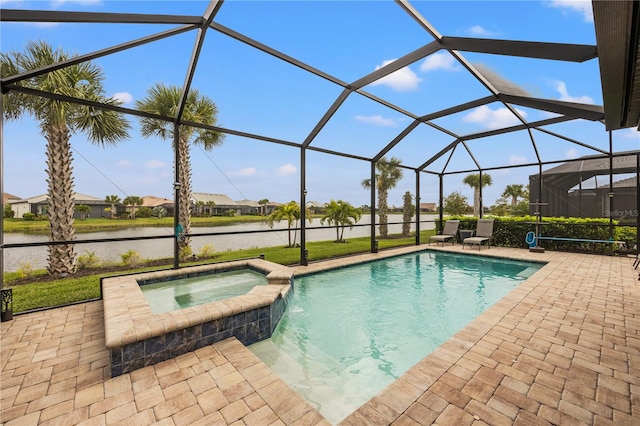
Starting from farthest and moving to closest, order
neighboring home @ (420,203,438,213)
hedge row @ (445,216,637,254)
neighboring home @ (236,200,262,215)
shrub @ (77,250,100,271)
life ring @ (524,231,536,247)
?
1. neighboring home @ (420,203,438,213)
2. neighboring home @ (236,200,262,215)
3. life ring @ (524,231,536,247)
4. hedge row @ (445,216,637,254)
5. shrub @ (77,250,100,271)

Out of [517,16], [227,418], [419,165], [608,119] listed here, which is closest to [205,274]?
[227,418]

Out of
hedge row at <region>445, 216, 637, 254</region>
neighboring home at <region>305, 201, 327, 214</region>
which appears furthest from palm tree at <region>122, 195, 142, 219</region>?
hedge row at <region>445, 216, 637, 254</region>

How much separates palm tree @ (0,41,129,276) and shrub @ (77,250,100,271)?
0.37 meters

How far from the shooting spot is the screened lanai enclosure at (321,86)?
3.34 meters

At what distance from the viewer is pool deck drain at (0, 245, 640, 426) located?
1899mm

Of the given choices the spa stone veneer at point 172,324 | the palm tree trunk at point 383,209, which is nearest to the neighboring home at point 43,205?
the spa stone veneer at point 172,324

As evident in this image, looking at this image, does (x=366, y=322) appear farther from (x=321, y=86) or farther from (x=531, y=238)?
(x=531, y=238)

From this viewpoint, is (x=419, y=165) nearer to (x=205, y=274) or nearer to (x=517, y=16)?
(x=517, y=16)

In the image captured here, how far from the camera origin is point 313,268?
676 cm

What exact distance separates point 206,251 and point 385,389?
903 cm

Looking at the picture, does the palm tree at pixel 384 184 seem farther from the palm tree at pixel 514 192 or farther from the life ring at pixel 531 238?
the palm tree at pixel 514 192

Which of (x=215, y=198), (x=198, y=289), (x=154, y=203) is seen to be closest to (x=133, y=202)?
(x=154, y=203)

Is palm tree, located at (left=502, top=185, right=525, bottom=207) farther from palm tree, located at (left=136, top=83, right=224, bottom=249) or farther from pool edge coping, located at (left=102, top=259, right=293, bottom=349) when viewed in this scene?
pool edge coping, located at (left=102, top=259, right=293, bottom=349)

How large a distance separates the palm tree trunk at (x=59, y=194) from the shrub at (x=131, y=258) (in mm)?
1411
